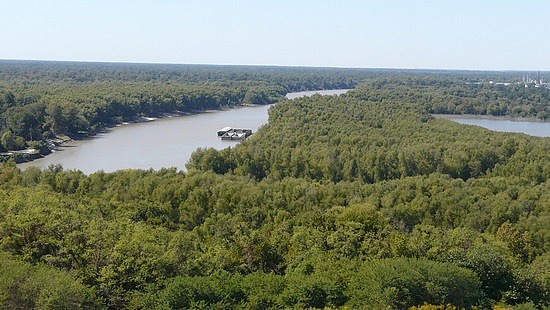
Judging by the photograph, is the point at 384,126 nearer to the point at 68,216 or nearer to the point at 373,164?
the point at 373,164

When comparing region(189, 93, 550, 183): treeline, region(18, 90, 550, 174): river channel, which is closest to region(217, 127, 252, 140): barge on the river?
region(18, 90, 550, 174): river channel

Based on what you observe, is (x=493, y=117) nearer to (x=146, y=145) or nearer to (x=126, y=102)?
(x=126, y=102)

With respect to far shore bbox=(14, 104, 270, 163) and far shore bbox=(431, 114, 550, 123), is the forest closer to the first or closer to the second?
far shore bbox=(14, 104, 270, 163)

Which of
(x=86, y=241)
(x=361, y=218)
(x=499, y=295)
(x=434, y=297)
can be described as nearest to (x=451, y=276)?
(x=434, y=297)

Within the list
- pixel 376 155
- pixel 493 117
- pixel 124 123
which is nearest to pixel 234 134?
pixel 124 123

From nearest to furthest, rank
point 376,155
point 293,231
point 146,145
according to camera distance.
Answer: point 293,231, point 376,155, point 146,145

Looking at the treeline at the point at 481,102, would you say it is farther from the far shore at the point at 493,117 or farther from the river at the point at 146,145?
the river at the point at 146,145

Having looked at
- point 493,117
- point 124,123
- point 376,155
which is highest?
point 376,155
